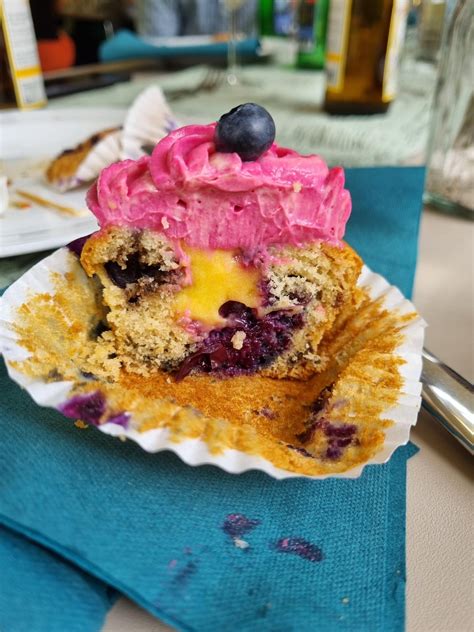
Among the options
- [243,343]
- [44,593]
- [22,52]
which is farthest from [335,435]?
[22,52]

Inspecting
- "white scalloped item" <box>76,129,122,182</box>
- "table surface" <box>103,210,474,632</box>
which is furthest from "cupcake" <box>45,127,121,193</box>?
"table surface" <box>103,210,474,632</box>

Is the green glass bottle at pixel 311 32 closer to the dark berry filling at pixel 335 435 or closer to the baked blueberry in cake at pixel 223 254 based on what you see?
the baked blueberry in cake at pixel 223 254

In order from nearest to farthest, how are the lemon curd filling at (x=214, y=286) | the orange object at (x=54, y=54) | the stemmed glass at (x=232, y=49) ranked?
the lemon curd filling at (x=214, y=286) < the stemmed glass at (x=232, y=49) < the orange object at (x=54, y=54)

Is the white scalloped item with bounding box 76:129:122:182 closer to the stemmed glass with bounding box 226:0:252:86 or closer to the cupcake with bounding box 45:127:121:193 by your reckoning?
the cupcake with bounding box 45:127:121:193

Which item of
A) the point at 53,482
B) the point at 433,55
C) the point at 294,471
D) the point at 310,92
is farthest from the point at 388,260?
the point at 433,55

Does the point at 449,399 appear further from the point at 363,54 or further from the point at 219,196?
the point at 363,54

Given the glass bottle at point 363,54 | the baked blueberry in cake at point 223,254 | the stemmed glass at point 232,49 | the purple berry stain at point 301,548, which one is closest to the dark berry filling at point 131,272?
the baked blueberry in cake at point 223,254

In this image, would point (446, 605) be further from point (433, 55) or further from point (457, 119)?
point (433, 55)
